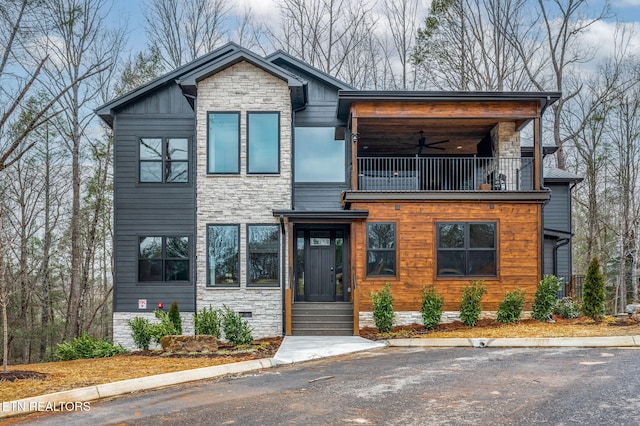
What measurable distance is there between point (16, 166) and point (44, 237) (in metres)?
3.24

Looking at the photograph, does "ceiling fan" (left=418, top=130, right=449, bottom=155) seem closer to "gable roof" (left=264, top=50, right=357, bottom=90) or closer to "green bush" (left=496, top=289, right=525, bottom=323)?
"gable roof" (left=264, top=50, right=357, bottom=90)

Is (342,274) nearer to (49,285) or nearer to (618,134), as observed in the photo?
(49,285)

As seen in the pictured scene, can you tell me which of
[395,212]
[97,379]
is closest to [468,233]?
[395,212]

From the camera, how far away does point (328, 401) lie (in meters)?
6.56

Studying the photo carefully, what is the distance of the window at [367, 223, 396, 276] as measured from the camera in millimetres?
14250

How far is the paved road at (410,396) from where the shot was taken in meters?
5.75

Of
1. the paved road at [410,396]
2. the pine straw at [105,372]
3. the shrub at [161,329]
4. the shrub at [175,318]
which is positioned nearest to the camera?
the paved road at [410,396]

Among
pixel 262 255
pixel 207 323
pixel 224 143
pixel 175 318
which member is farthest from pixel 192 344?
pixel 224 143

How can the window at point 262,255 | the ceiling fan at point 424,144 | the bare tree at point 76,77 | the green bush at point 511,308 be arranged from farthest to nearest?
the bare tree at point 76,77, the ceiling fan at point 424,144, the window at point 262,255, the green bush at point 511,308

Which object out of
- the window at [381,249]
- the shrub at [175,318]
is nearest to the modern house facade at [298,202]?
the window at [381,249]

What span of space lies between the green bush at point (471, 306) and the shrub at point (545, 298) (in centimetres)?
142

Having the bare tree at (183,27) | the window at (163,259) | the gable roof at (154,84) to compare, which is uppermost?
the bare tree at (183,27)

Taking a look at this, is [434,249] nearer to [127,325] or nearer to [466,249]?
[466,249]

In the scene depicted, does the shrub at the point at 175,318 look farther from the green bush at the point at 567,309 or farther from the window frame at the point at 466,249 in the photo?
the green bush at the point at 567,309
